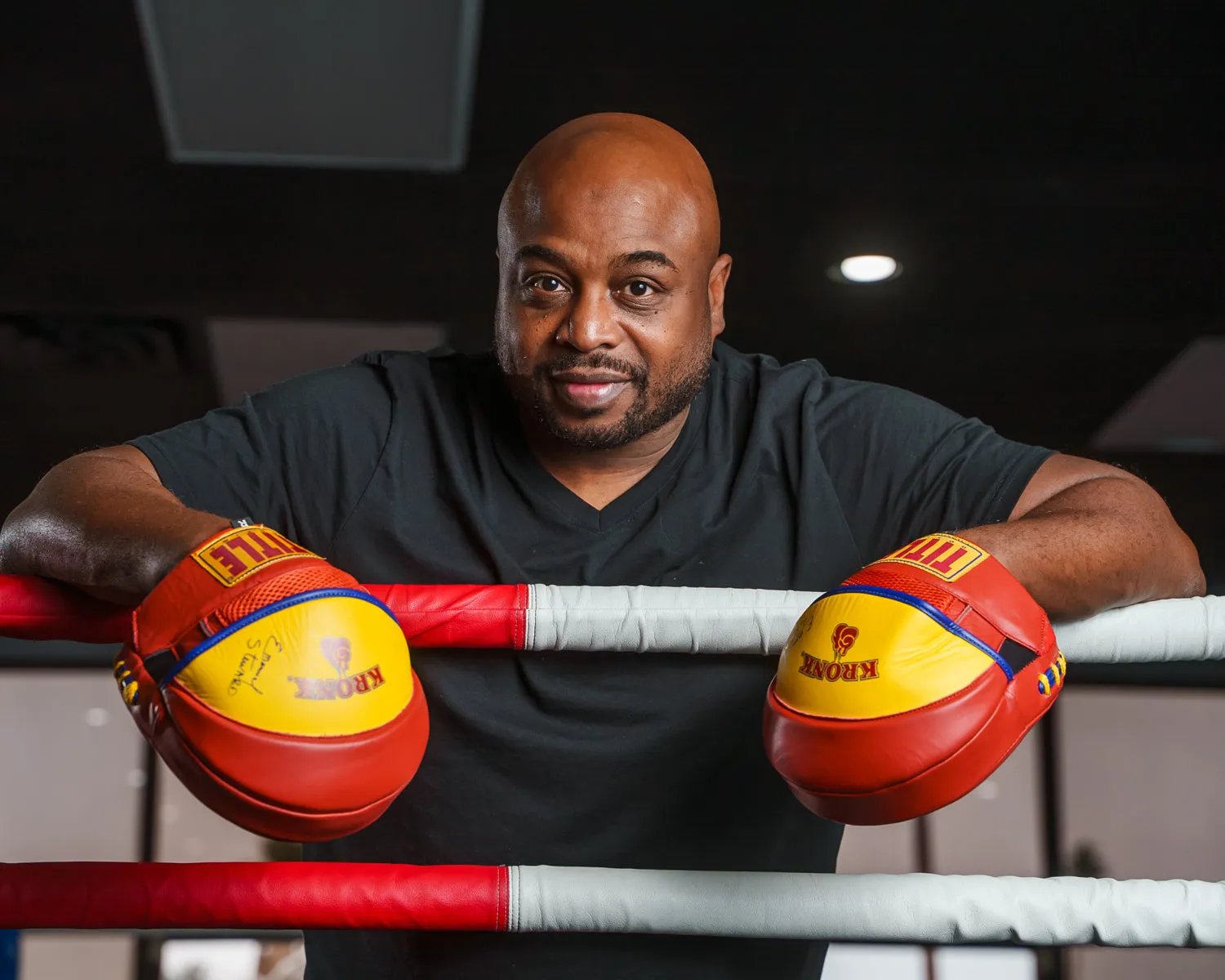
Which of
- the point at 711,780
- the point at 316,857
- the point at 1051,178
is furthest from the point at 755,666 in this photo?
the point at 1051,178

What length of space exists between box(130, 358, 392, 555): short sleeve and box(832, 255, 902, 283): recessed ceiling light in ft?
7.71

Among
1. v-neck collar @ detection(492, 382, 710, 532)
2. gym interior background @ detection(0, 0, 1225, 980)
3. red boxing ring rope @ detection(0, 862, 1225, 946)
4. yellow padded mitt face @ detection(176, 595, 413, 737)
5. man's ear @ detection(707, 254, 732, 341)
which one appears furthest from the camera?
gym interior background @ detection(0, 0, 1225, 980)

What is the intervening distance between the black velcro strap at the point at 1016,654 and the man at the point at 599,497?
331mm

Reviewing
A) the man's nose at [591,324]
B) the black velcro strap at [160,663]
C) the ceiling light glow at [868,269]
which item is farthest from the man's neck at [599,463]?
the ceiling light glow at [868,269]

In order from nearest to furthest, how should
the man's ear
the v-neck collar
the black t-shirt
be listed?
the black t-shirt, the v-neck collar, the man's ear

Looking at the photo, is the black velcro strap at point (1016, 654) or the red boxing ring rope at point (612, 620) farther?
the red boxing ring rope at point (612, 620)

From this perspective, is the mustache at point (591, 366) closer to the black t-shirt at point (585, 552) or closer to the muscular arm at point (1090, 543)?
the black t-shirt at point (585, 552)

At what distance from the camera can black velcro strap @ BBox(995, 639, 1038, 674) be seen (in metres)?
0.77

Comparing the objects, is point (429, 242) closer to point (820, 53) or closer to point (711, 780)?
point (820, 53)

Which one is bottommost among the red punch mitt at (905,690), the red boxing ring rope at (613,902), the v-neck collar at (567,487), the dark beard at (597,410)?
the red boxing ring rope at (613,902)

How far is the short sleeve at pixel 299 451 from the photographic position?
4.13 ft

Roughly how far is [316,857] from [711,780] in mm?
418

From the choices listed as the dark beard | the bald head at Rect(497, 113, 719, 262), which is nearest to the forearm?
the dark beard

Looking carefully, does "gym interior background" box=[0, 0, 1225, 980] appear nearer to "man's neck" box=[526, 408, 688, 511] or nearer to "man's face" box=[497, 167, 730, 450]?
"man's face" box=[497, 167, 730, 450]
